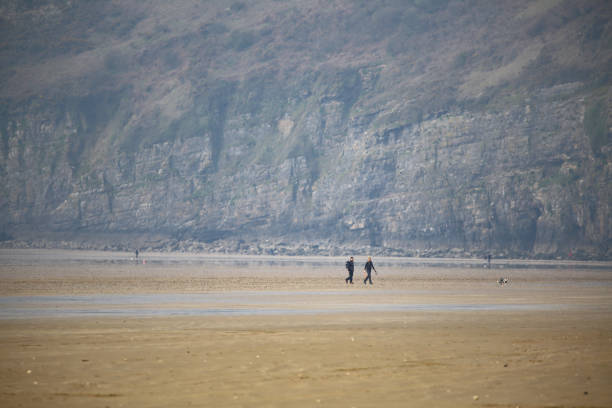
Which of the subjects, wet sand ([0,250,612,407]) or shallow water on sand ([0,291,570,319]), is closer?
wet sand ([0,250,612,407])

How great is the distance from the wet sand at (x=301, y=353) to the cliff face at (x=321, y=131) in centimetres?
9889

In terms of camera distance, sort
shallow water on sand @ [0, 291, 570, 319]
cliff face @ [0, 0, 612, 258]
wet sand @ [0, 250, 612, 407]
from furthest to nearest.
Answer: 1. cliff face @ [0, 0, 612, 258]
2. shallow water on sand @ [0, 291, 570, 319]
3. wet sand @ [0, 250, 612, 407]

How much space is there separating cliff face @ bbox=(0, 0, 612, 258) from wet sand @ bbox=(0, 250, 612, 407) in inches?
3893

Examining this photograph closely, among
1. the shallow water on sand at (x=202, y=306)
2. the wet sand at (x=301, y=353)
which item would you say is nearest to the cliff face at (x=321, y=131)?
the shallow water on sand at (x=202, y=306)

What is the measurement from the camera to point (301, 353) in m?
16.5

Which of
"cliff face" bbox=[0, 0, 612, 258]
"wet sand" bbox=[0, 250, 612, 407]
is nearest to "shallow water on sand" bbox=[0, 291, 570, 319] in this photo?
"wet sand" bbox=[0, 250, 612, 407]

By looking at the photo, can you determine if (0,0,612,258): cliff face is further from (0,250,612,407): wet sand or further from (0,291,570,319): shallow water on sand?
(0,250,612,407): wet sand

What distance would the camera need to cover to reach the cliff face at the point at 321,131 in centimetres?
13000

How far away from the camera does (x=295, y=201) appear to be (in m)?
146

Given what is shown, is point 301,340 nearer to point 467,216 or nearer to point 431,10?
point 467,216

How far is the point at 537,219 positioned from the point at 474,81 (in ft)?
106

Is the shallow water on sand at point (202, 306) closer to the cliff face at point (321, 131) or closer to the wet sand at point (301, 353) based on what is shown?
the wet sand at point (301, 353)

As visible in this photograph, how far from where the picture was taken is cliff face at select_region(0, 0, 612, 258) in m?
130

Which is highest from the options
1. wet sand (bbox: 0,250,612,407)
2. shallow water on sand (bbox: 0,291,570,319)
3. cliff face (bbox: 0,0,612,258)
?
cliff face (bbox: 0,0,612,258)
